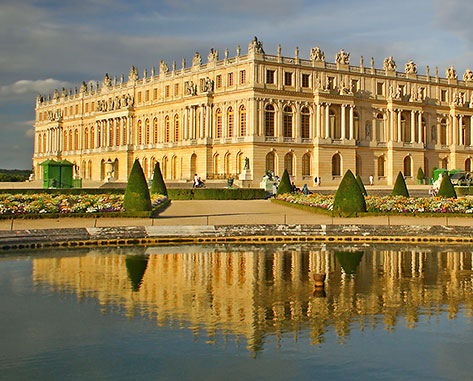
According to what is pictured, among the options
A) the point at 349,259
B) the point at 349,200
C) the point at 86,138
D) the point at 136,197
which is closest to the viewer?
the point at 349,259

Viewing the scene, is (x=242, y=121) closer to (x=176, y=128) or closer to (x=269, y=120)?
(x=269, y=120)

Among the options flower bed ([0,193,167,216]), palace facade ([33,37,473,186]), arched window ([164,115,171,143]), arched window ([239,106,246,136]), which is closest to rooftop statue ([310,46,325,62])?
palace facade ([33,37,473,186])

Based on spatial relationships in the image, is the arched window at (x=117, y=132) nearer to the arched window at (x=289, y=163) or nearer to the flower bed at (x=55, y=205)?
the arched window at (x=289, y=163)

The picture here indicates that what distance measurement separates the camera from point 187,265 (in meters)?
15.6

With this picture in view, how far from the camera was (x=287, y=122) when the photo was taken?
202 feet

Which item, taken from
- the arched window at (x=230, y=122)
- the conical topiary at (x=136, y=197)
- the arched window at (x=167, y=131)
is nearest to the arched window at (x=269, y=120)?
the arched window at (x=230, y=122)

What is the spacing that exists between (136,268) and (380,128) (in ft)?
183

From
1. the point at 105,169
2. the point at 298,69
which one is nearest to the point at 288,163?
the point at 298,69

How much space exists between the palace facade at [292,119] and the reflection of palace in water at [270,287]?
123ft

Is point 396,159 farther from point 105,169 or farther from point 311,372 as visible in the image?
point 311,372

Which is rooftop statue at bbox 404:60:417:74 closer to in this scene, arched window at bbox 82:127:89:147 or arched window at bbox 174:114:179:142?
arched window at bbox 174:114:179:142

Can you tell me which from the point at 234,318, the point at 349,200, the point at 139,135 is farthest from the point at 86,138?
the point at 234,318

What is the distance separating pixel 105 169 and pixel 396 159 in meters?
40.5

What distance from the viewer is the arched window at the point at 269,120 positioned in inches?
2374
